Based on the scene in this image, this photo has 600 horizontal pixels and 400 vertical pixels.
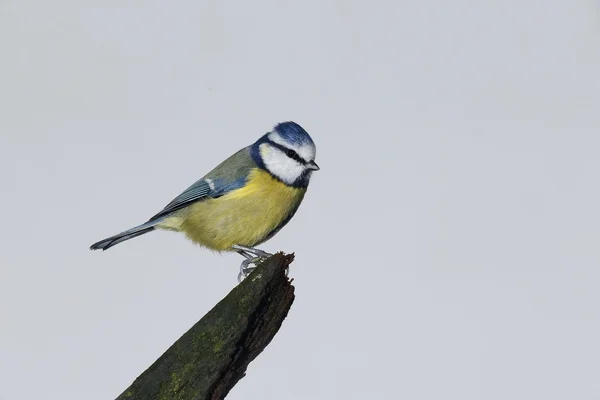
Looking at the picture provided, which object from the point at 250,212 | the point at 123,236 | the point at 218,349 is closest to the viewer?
the point at 218,349

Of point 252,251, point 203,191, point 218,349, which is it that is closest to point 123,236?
point 203,191

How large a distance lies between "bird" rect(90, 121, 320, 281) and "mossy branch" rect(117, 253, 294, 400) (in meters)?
0.34

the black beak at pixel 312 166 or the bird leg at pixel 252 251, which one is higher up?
the black beak at pixel 312 166

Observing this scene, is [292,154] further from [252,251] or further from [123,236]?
[123,236]

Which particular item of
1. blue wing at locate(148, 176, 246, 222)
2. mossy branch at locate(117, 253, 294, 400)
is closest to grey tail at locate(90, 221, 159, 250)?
blue wing at locate(148, 176, 246, 222)

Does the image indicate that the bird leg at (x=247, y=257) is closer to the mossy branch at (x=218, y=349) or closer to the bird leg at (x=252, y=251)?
the bird leg at (x=252, y=251)

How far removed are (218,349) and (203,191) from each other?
0.59 m

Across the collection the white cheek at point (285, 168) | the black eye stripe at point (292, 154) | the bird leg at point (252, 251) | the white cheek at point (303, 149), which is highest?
the white cheek at point (303, 149)

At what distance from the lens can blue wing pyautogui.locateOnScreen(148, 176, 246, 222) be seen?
1.60m

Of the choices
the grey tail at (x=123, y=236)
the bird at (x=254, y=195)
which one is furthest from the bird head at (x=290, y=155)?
the grey tail at (x=123, y=236)

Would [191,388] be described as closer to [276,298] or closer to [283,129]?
[276,298]

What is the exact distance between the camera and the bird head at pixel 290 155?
157 centimetres

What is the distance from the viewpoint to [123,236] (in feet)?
5.50

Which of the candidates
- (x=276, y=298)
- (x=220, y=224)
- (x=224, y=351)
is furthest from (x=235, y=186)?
(x=224, y=351)
